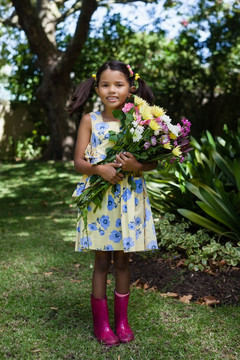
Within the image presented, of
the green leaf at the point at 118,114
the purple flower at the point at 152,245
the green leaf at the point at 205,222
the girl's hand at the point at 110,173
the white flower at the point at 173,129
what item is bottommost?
the green leaf at the point at 205,222

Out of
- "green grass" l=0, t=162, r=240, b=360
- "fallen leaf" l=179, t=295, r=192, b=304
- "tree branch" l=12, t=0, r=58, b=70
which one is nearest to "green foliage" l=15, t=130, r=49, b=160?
"tree branch" l=12, t=0, r=58, b=70

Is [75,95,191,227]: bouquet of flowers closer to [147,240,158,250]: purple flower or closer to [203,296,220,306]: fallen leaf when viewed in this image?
[147,240,158,250]: purple flower

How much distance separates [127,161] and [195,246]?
1.53 meters

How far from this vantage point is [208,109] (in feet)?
42.3

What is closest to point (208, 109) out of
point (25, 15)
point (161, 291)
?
point (25, 15)

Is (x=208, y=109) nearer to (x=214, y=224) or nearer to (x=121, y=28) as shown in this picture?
(x=121, y=28)

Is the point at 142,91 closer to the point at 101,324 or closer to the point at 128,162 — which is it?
the point at 128,162

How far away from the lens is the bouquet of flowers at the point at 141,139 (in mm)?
2633

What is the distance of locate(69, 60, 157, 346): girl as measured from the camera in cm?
271

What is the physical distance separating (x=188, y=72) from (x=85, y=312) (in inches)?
415

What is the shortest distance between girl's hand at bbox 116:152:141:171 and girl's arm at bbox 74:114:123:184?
0.03m

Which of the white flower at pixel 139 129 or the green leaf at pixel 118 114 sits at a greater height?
the green leaf at pixel 118 114

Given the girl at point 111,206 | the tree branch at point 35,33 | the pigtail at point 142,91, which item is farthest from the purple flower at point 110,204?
the tree branch at point 35,33

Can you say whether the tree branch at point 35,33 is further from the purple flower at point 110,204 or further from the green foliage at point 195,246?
the purple flower at point 110,204
